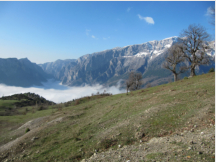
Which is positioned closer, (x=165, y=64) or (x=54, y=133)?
(x=54, y=133)

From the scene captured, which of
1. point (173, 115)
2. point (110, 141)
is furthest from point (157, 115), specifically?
point (110, 141)

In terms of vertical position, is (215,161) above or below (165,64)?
below

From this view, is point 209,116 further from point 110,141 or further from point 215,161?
point 110,141

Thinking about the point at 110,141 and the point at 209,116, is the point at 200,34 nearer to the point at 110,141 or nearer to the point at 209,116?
the point at 209,116

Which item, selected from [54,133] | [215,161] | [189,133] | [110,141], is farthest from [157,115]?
[54,133]

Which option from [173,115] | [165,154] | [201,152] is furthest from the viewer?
[173,115]

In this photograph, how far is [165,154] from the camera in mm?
10289

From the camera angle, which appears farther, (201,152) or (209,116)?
(209,116)

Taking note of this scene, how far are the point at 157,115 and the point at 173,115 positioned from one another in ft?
6.86

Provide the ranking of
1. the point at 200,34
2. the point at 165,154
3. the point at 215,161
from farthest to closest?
the point at 200,34
the point at 165,154
the point at 215,161

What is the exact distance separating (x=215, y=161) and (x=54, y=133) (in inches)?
917

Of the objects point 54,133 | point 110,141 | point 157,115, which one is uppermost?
point 157,115

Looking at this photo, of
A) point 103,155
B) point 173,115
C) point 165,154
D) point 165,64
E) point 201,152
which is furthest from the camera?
point 165,64

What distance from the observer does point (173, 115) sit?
18.7 meters
